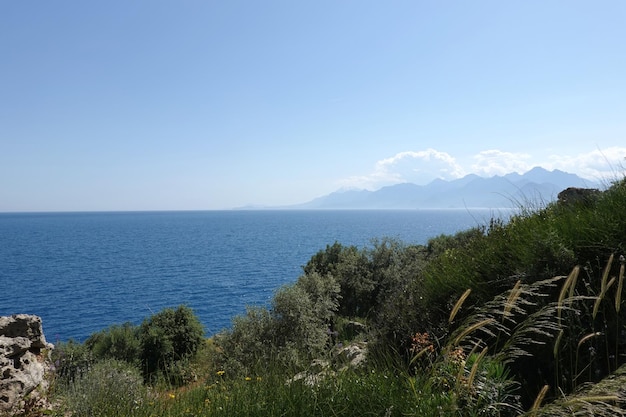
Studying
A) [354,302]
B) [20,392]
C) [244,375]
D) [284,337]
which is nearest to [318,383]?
[244,375]

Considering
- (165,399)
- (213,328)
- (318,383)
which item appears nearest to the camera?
(318,383)

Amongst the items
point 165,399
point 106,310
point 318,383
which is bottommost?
point 106,310

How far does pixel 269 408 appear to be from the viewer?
3.85 meters

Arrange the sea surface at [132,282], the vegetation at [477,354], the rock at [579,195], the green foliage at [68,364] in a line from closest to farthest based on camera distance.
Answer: the vegetation at [477,354], the rock at [579,195], the green foliage at [68,364], the sea surface at [132,282]

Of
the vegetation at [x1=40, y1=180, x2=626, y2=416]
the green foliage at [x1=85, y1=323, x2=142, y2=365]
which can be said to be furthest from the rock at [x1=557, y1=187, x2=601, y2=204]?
the green foliage at [x1=85, y1=323, x2=142, y2=365]

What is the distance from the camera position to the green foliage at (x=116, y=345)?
29141 millimetres

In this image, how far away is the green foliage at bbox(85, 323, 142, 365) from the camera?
95.6ft

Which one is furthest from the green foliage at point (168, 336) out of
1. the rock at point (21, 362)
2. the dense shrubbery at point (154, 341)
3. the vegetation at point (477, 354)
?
the vegetation at point (477, 354)

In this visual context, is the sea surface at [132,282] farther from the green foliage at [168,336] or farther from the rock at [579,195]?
the rock at [579,195]

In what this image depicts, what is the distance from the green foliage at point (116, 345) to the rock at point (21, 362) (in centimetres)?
2480

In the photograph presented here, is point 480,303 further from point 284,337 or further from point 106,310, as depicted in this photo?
point 106,310

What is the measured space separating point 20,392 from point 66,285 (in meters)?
77.2

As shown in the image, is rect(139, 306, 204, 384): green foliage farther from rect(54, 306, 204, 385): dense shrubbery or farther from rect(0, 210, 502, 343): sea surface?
rect(0, 210, 502, 343): sea surface

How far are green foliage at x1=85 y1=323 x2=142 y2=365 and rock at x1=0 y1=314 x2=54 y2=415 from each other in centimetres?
2480
